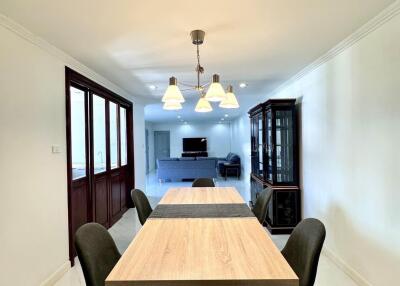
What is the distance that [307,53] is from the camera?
10.4ft

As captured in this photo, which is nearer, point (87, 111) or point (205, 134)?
point (87, 111)

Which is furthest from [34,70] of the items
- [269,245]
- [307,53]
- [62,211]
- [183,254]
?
[307,53]

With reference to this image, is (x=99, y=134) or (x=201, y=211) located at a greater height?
(x=99, y=134)

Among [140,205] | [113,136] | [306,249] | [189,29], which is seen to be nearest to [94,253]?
[140,205]

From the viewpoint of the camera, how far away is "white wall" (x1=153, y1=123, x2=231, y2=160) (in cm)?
1402

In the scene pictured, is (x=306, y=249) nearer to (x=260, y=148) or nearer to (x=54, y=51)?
(x=54, y=51)

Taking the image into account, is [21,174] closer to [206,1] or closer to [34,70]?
[34,70]

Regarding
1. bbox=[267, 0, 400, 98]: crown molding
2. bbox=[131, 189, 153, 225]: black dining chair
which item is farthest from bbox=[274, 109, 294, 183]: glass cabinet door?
bbox=[131, 189, 153, 225]: black dining chair

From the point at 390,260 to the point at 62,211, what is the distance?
3.09 metres

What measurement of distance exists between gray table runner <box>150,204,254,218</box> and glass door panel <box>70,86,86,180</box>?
1604mm

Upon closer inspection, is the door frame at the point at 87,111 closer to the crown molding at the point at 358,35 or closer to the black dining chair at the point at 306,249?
the black dining chair at the point at 306,249

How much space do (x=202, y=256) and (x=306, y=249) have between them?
0.68 meters

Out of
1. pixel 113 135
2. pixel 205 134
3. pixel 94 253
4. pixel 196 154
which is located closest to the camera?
pixel 94 253

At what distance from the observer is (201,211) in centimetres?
234
